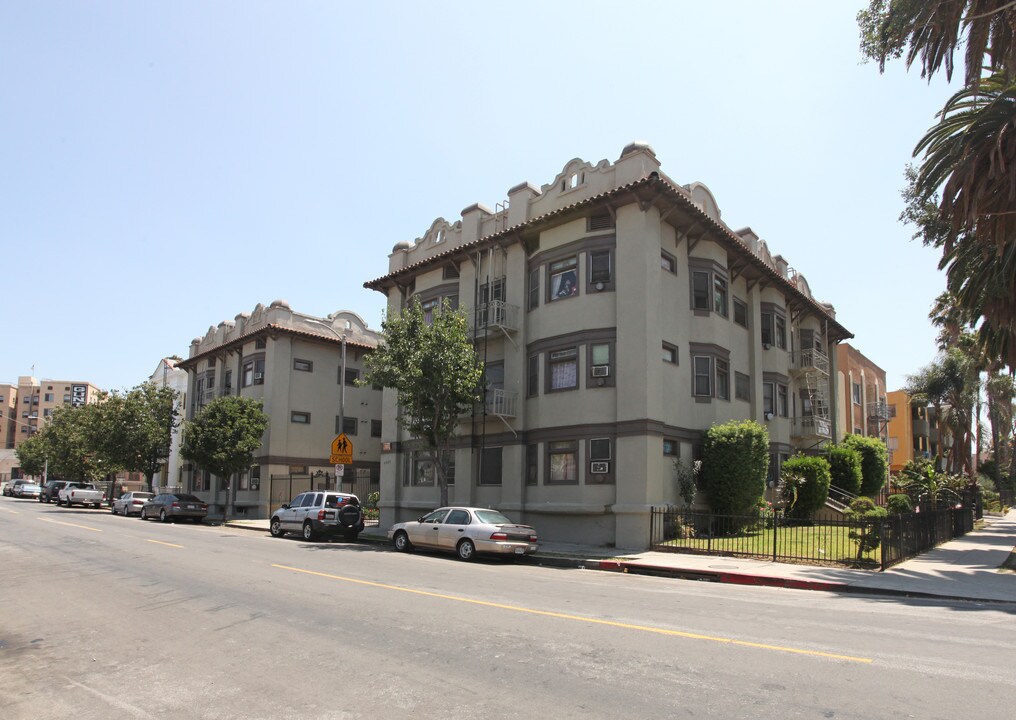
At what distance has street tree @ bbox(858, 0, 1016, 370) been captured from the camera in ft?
52.6

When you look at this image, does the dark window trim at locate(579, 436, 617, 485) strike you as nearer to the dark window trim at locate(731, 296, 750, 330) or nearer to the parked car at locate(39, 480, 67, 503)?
the dark window trim at locate(731, 296, 750, 330)

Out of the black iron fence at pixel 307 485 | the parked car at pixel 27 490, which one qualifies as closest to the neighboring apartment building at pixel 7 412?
the parked car at pixel 27 490

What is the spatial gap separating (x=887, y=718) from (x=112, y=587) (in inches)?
488

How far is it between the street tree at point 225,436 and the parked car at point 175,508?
2102 millimetres

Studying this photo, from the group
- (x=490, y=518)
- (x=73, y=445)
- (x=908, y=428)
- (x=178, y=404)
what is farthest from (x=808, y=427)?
(x=73, y=445)

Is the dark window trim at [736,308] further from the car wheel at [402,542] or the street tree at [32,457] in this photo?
the street tree at [32,457]

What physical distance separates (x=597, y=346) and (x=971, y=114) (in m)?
11.4

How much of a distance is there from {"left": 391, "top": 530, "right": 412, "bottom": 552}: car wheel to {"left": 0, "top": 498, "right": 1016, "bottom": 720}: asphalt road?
6.88m

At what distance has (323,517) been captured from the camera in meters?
24.8

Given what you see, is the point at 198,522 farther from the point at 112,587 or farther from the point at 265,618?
the point at 265,618

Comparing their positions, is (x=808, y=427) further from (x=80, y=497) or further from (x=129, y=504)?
(x=80, y=497)

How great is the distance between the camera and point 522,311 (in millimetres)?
25328

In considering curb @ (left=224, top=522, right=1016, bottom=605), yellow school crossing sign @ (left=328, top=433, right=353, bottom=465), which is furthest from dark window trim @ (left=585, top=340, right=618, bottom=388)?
yellow school crossing sign @ (left=328, top=433, right=353, bottom=465)

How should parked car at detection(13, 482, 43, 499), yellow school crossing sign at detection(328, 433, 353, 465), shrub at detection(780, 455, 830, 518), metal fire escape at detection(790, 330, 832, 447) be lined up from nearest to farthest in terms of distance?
1. shrub at detection(780, 455, 830, 518)
2. yellow school crossing sign at detection(328, 433, 353, 465)
3. metal fire escape at detection(790, 330, 832, 447)
4. parked car at detection(13, 482, 43, 499)
